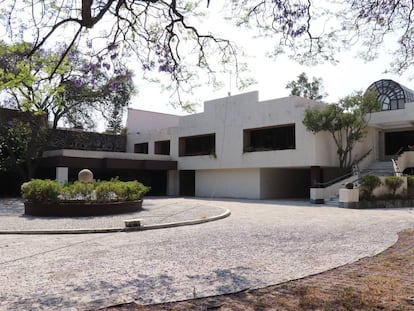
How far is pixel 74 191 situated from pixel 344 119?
1542 cm

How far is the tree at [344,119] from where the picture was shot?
22.3 metres

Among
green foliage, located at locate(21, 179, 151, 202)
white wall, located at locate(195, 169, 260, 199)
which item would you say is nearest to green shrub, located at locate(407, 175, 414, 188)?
white wall, located at locate(195, 169, 260, 199)

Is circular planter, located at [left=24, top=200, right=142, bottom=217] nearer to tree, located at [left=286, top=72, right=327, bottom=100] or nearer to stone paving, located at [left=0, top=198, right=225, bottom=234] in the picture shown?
stone paving, located at [left=0, top=198, right=225, bottom=234]

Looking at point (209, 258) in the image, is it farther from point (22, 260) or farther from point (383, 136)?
point (383, 136)

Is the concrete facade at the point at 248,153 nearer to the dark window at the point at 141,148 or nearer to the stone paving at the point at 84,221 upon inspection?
the dark window at the point at 141,148

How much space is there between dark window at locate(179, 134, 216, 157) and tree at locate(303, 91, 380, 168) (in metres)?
9.92

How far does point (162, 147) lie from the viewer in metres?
34.0

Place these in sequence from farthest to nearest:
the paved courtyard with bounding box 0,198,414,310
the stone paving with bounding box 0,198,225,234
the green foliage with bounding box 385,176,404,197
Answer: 1. the green foliage with bounding box 385,176,404,197
2. the stone paving with bounding box 0,198,225,234
3. the paved courtyard with bounding box 0,198,414,310

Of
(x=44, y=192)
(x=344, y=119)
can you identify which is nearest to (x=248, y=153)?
(x=344, y=119)

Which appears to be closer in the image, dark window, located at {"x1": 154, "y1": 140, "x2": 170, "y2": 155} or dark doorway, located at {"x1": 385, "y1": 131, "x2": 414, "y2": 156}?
dark doorway, located at {"x1": 385, "y1": 131, "x2": 414, "y2": 156}

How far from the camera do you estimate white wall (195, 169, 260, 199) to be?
26.8m

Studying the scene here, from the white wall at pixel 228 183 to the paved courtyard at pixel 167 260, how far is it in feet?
48.5

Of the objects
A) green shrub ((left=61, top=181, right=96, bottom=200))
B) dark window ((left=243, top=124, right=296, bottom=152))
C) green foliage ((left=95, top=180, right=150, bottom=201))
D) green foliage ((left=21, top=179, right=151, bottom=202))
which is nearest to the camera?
green foliage ((left=21, top=179, right=151, bottom=202))

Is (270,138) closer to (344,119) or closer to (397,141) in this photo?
(344,119)
